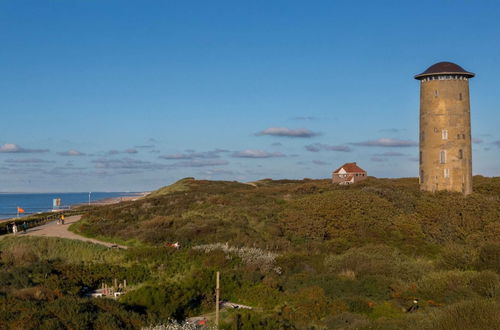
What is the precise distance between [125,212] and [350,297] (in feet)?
74.3

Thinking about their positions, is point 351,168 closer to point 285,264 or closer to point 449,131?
point 449,131

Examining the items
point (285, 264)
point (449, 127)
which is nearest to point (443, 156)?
point (449, 127)

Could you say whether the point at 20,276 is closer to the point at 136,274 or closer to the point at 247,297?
the point at 136,274

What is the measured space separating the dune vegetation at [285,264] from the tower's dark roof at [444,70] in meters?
7.94

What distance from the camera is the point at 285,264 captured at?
23.1 meters

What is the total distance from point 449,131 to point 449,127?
26 cm

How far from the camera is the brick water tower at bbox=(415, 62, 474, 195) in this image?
34375 millimetres

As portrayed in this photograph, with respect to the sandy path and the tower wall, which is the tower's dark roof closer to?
the tower wall

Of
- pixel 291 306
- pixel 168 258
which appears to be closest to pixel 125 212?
pixel 168 258

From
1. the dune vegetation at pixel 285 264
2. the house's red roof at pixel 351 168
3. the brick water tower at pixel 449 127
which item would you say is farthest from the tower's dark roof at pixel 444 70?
the house's red roof at pixel 351 168

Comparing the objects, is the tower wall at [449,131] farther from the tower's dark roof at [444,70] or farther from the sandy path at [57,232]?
the sandy path at [57,232]

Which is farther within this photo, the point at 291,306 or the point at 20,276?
the point at 20,276

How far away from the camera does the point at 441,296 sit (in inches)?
705

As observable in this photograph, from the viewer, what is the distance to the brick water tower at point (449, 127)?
113ft
